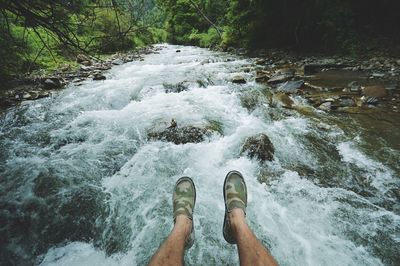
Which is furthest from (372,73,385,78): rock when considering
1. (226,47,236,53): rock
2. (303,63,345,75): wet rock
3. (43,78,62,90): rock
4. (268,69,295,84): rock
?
(43,78,62,90): rock

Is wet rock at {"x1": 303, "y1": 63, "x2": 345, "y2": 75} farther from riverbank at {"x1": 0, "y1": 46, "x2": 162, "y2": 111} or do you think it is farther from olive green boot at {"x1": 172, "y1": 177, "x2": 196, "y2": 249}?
olive green boot at {"x1": 172, "y1": 177, "x2": 196, "y2": 249}

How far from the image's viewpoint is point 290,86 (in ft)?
21.1

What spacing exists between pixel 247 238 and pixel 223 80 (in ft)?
19.7

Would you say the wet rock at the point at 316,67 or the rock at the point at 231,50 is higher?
the wet rock at the point at 316,67

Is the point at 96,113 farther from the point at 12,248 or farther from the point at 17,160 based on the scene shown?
the point at 12,248

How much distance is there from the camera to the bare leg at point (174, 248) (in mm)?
1773

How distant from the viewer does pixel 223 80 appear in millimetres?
7504

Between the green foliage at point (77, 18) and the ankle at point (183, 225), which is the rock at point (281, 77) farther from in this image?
the ankle at point (183, 225)

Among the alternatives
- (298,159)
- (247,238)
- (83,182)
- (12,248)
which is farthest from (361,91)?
(12,248)

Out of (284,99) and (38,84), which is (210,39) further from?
(284,99)

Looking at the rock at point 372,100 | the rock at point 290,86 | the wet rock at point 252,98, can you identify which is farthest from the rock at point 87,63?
the rock at point 372,100

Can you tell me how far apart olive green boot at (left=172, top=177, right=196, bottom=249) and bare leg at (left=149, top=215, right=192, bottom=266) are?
77 millimetres

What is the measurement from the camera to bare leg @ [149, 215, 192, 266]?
5.82 feet

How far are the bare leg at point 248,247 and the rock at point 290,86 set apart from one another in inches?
185
